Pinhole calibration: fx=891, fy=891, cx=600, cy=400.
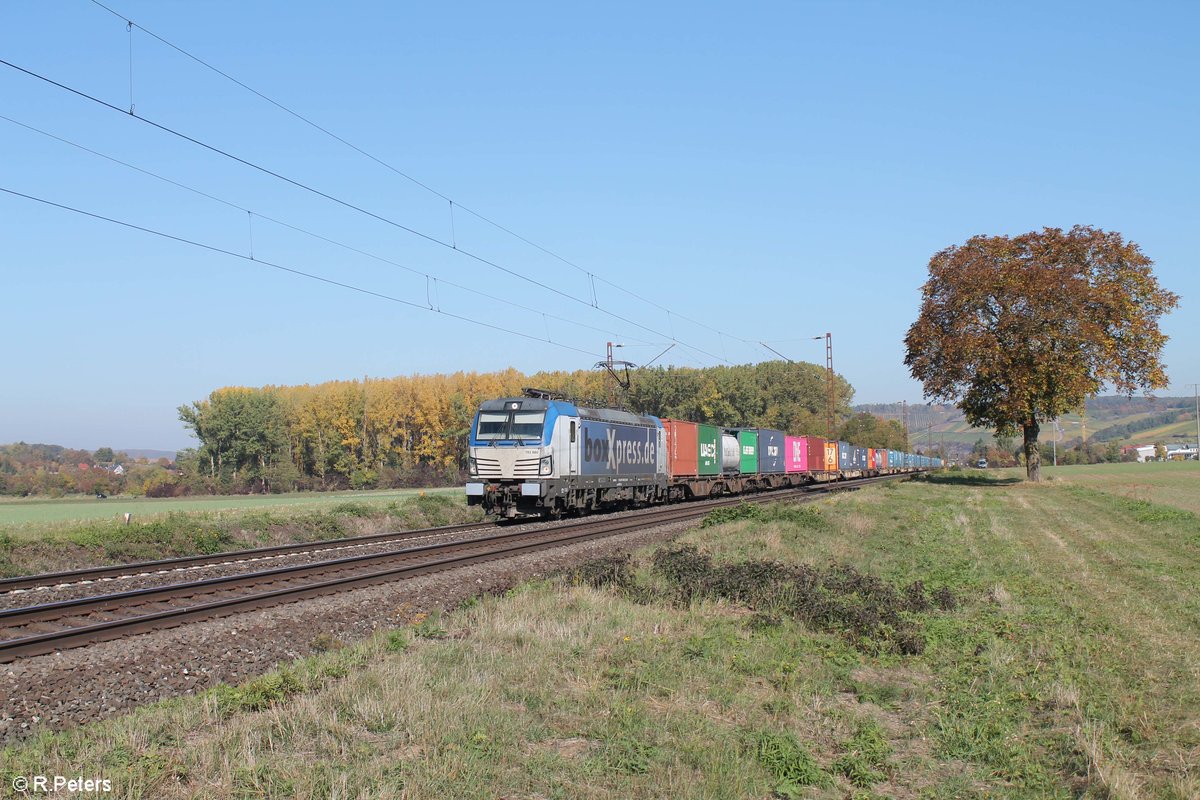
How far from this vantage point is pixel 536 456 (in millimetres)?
27703

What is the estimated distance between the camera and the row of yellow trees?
104688 mm

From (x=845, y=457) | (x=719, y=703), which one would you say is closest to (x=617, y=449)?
(x=719, y=703)

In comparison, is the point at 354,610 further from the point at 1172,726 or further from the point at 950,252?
the point at 950,252

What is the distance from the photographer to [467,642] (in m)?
10.5

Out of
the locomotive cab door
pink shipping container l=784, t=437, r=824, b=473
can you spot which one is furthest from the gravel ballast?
pink shipping container l=784, t=437, r=824, b=473

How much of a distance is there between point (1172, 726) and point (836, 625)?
4479mm

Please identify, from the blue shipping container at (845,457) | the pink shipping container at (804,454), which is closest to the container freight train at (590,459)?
the pink shipping container at (804,454)

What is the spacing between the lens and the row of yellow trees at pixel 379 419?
10469cm

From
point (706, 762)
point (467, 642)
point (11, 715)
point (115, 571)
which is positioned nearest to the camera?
point (706, 762)

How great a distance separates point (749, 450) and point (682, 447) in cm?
1070

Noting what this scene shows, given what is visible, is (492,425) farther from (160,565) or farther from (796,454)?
(796,454)

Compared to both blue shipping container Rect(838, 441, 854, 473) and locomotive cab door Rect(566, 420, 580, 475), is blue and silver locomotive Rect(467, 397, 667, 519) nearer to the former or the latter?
locomotive cab door Rect(566, 420, 580, 475)

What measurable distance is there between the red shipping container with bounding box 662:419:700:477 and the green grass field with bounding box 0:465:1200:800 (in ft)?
85.9

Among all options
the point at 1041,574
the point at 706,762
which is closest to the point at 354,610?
the point at 706,762
